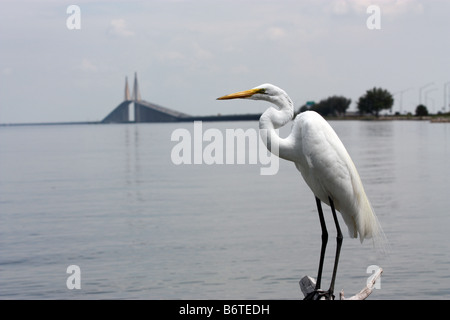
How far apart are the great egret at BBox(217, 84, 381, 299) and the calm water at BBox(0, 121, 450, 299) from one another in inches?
144

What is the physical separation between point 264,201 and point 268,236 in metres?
5.13

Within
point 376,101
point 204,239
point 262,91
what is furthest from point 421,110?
point 262,91

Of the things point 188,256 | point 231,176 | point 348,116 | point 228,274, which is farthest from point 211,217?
point 348,116

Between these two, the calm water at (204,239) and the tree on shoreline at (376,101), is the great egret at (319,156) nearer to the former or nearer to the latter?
the calm water at (204,239)

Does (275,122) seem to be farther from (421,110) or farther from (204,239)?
(421,110)

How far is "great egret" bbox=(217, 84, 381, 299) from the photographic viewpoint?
641cm

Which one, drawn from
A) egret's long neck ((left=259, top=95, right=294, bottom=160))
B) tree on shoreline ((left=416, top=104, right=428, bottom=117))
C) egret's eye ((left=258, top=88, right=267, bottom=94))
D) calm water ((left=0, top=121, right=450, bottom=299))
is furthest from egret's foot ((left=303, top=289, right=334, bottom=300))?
tree on shoreline ((left=416, top=104, right=428, bottom=117))

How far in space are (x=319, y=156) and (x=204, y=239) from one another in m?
7.81

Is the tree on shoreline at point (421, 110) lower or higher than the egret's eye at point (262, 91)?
higher

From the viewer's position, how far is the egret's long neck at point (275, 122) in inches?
251

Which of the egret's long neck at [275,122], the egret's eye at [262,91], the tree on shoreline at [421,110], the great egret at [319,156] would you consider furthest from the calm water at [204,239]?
the tree on shoreline at [421,110]

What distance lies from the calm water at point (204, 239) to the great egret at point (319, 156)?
3645 millimetres

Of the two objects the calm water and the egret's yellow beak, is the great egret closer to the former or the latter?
the egret's yellow beak
